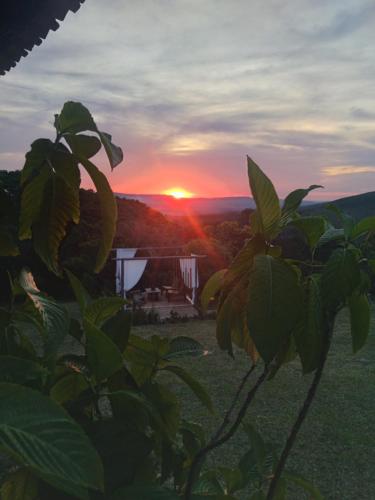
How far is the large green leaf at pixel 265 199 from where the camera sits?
0.53 m

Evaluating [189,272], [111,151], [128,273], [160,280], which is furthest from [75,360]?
[160,280]

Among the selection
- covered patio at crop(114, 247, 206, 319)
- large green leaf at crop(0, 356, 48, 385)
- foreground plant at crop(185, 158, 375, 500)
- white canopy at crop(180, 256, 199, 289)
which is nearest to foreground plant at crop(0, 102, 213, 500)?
large green leaf at crop(0, 356, 48, 385)

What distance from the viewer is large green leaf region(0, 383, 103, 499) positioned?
317mm

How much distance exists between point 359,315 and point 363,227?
0.35 ft

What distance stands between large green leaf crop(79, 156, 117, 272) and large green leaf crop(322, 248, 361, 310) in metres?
0.23

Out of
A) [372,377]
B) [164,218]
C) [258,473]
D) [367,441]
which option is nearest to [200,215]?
[164,218]

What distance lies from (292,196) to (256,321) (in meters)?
0.19

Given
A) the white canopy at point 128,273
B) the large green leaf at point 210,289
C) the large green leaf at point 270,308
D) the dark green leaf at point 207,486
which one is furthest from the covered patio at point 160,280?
the large green leaf at point 270,308

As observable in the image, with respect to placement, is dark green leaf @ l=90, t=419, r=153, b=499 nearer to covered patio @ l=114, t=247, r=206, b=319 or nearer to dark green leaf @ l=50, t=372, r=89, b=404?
dark green leaf @ l=50, t=372, r=89, b=404

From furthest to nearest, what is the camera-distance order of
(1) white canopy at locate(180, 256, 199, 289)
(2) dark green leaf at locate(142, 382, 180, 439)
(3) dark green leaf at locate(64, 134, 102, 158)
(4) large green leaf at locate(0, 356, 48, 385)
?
1. (1) white canopy at locate(180, 256, 199, 289)
2. (2) dark green leaf at locate(142, 382, 180, 439)
3. (3) dark green leaf at locate(64, 134, 102, 158)
4. (4) large green leaf at locate(0, 356, 48, 385)

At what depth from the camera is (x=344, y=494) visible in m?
2.93

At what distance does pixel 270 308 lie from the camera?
0.48 m

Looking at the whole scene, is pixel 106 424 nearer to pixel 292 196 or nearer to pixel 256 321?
pixel 256 321

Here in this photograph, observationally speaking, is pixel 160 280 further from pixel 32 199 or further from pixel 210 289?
pixel 32 199
